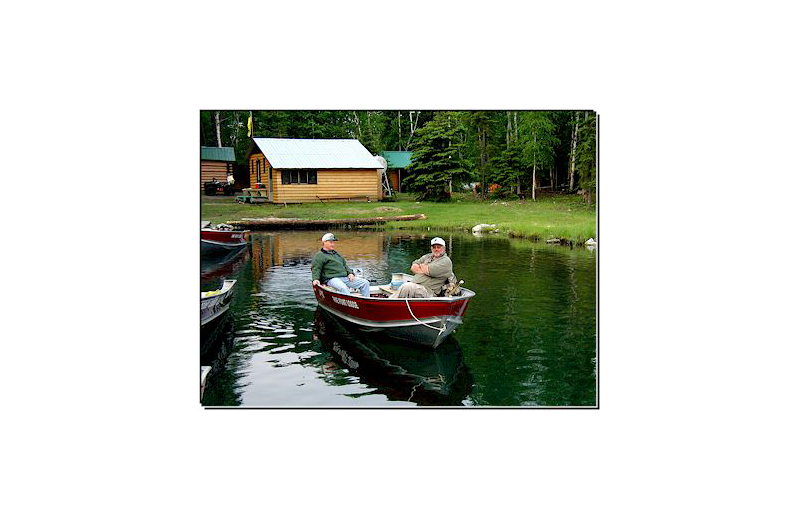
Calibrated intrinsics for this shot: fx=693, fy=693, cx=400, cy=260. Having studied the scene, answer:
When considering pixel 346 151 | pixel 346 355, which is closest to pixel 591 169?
pixel 346 151

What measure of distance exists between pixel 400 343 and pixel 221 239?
3.40 meters

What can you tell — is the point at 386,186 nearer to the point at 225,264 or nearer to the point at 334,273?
the point at 334,273

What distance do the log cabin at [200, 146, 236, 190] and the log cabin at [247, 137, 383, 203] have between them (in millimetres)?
500

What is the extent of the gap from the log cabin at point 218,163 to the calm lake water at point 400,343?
3.92 feet

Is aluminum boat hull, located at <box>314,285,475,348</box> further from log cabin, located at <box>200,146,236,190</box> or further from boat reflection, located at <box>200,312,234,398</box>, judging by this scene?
log cabin, located at <box>200,146,236,190</box>

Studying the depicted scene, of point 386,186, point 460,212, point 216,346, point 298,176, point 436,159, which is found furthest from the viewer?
point 460,212

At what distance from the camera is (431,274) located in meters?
10.9

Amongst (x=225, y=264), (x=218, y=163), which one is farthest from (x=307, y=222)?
(x=218, y=163)

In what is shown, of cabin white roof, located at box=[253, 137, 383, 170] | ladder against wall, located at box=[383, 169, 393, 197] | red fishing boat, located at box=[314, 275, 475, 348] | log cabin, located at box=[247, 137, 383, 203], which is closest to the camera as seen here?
cabin white roof, located at box=[253, 137, 383, 170]

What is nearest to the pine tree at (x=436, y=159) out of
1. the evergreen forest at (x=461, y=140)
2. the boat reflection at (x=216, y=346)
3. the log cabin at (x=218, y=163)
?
the evergreen forest at (x=461, y=140)

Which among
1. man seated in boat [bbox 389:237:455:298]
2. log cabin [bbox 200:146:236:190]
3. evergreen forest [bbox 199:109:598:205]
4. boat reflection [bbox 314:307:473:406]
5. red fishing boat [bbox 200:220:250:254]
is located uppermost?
evergreen forest [bbox 199:109:598:205]

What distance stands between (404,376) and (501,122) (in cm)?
402

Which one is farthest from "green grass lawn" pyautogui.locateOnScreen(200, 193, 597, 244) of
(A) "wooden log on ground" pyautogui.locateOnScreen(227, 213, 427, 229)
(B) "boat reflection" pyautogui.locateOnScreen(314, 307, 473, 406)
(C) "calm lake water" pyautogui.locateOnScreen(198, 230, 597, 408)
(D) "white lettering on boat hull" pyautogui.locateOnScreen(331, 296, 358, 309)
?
(B) "boat reflection" pyautogui.locateOnScreen(314, 307, 473, 406)

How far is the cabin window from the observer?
11883 millimetres
